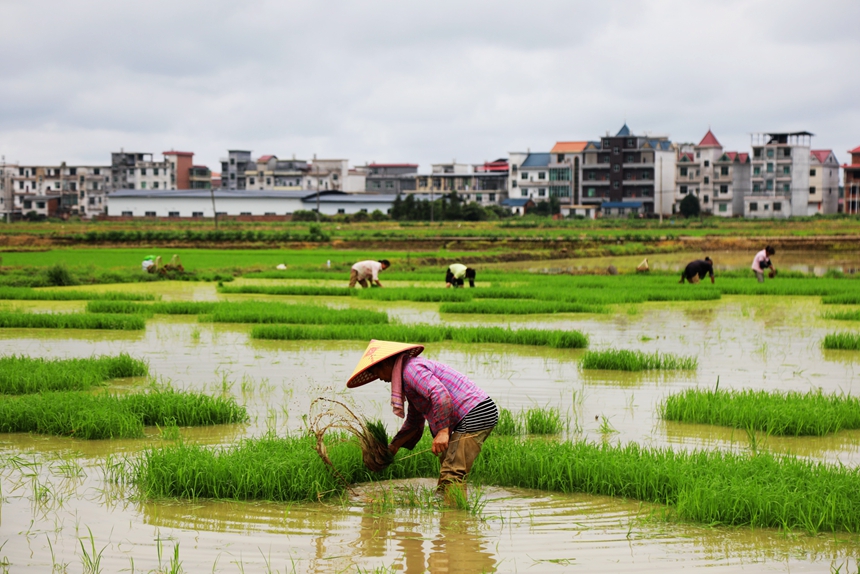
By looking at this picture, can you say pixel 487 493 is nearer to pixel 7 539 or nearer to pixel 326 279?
pixel 7 539

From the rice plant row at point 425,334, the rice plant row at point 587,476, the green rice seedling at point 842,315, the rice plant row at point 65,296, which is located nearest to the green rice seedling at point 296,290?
the rice plant row at point 65,296

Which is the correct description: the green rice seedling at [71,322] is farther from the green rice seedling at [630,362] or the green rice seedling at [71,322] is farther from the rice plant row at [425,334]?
the green rice seedling at [630,362]

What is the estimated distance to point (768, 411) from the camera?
5.97 metres

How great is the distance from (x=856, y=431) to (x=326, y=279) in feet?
49.5

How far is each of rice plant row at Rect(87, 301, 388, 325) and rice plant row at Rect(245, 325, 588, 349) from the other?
96 cm

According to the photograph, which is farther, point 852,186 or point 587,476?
point 852,186

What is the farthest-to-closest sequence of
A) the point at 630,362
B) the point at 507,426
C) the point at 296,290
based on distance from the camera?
the point at 296,290 → the point at 630,362 → the point at 507,426

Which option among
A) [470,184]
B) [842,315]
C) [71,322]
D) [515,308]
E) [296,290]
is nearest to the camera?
→ [71,322]

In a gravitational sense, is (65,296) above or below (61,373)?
above

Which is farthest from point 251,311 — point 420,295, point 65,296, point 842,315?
point 842,315

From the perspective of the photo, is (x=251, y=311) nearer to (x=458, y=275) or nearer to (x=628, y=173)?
(x=458, y=275)

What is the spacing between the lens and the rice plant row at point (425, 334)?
9758mm

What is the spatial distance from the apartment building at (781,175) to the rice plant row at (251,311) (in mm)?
57787

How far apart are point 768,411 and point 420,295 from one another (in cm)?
945
